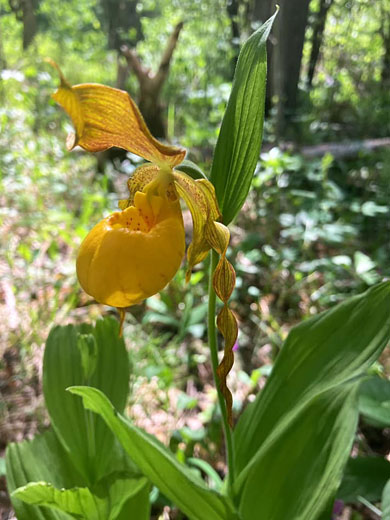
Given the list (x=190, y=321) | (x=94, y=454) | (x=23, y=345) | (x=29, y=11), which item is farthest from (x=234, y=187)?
(x=29, y=11)

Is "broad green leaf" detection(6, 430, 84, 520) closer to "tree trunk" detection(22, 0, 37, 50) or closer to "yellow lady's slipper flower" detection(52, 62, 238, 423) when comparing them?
"yellow lady's slipper flower" detection(52, 62, 238, 423)

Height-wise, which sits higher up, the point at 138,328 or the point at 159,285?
the point at 159,285

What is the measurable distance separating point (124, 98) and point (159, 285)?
0.31 metres

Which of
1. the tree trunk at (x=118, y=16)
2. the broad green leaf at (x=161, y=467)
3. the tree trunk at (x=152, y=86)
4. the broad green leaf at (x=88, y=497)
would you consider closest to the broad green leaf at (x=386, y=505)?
the broad green leaf at (x=161, y=467)

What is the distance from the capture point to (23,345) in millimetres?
1486

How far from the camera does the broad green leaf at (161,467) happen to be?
63 cm

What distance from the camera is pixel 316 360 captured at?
0.80 m

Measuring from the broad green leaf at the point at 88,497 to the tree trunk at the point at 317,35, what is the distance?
10.9ft

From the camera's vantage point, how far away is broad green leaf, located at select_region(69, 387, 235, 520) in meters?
0.63

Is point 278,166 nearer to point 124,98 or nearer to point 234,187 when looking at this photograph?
point 234,187

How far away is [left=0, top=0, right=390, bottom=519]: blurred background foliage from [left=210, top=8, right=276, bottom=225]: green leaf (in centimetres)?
71

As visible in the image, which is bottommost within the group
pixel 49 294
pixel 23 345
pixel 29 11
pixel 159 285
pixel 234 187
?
pixel 23 345

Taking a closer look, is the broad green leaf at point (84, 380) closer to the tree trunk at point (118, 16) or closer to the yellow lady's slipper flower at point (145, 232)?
the yellow lady's slipper flower at point (145, 232)

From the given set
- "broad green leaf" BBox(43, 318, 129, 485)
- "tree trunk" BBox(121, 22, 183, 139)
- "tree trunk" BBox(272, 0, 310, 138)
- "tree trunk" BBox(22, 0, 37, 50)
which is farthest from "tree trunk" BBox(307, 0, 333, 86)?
"tree trunk" BBox(22, 0, 37, 50)
